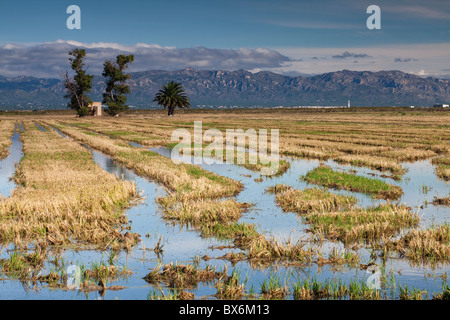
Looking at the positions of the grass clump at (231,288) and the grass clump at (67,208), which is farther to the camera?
the grass clump at (67,208)

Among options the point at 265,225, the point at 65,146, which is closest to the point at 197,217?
the point at 265,225

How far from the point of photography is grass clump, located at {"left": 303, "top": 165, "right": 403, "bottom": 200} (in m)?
16.4

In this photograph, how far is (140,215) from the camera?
13.8m

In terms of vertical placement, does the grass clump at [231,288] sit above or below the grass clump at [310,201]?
below

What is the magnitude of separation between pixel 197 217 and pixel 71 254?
3885 mm

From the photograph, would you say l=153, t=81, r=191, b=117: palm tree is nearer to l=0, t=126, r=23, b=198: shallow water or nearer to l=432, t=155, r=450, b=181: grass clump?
l=0, t=126, r=23, b=198: shallow water

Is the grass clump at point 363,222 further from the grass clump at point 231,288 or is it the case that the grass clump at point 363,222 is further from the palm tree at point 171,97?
the palm tree at point 171,97

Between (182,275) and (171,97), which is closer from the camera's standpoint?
(182,275)

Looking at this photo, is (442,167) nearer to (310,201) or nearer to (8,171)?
(310,201)

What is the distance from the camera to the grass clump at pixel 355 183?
53.7ft

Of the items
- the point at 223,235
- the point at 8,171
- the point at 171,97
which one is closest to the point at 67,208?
the point at 223,235

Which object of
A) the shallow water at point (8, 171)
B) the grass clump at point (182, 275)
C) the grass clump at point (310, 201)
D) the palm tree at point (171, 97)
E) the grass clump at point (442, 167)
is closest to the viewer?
the grass clump at point (182, 275)

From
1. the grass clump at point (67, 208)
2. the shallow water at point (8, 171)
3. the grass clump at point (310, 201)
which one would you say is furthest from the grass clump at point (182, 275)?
the shallow water at point (8, 171)

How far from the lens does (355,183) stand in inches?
703
